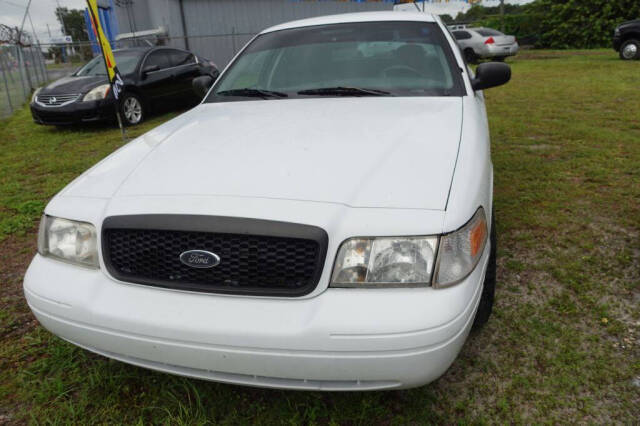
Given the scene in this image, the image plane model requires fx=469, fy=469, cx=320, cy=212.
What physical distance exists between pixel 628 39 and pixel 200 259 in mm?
16675

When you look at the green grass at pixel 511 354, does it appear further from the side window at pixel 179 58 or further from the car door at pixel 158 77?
the side window at pixel 179 58

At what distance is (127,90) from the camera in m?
8.13

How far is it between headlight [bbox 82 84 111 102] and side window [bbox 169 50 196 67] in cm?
165

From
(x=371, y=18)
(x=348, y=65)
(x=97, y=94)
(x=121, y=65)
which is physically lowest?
(x=97, y=94)

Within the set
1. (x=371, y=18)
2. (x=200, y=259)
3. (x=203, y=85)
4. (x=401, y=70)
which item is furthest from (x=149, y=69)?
(x=200, y=259)

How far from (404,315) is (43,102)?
8.49m

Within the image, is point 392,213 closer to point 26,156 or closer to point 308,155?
point 308,155

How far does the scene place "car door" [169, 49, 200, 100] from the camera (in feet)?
30.2

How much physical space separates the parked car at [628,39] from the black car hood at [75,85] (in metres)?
14.4

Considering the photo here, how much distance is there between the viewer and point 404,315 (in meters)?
1.43

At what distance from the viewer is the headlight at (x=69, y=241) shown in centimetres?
178

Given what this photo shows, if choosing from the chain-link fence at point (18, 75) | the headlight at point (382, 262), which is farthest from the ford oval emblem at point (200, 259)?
the chain-link fence at point (18, 75)

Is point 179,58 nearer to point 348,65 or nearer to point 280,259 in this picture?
point 348,65

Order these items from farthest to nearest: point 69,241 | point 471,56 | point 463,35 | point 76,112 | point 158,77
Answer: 1. point 463,35
2. point 471,56
3. point 158,77
4. point 76,112
5. point 69,241
